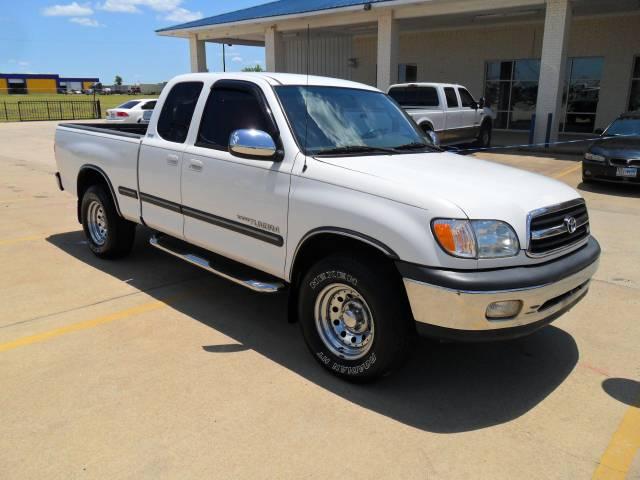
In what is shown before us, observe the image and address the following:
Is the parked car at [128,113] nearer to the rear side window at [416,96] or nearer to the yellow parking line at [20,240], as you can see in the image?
the rear side window at [416,96]

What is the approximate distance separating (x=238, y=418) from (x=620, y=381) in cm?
257

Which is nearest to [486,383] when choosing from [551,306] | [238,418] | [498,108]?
[551,306]

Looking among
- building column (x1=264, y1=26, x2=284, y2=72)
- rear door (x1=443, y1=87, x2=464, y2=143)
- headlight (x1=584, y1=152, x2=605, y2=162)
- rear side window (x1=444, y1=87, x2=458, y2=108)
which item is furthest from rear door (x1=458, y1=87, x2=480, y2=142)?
building column (x1=264, y1=26, x2=284, y2=72)

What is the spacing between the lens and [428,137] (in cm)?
518

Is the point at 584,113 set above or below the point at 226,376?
above

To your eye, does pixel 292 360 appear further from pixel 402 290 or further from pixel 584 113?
pixel 584 113

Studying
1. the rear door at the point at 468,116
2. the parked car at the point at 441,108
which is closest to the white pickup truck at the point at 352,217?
the parked car at the point at 441,108

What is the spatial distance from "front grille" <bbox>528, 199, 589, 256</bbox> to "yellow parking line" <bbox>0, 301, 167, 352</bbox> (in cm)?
318


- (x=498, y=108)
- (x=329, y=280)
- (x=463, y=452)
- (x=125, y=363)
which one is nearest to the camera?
(x=463, y=452)

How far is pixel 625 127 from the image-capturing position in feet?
37.8

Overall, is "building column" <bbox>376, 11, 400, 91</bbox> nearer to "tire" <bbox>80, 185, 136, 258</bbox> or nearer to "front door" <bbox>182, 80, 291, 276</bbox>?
"tire" <bbox>80, 185, 136, 258</bbox>

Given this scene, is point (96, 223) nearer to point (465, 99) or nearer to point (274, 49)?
point (465, 99)

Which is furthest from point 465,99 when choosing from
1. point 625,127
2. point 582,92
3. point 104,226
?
point 104,226

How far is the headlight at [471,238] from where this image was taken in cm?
309
